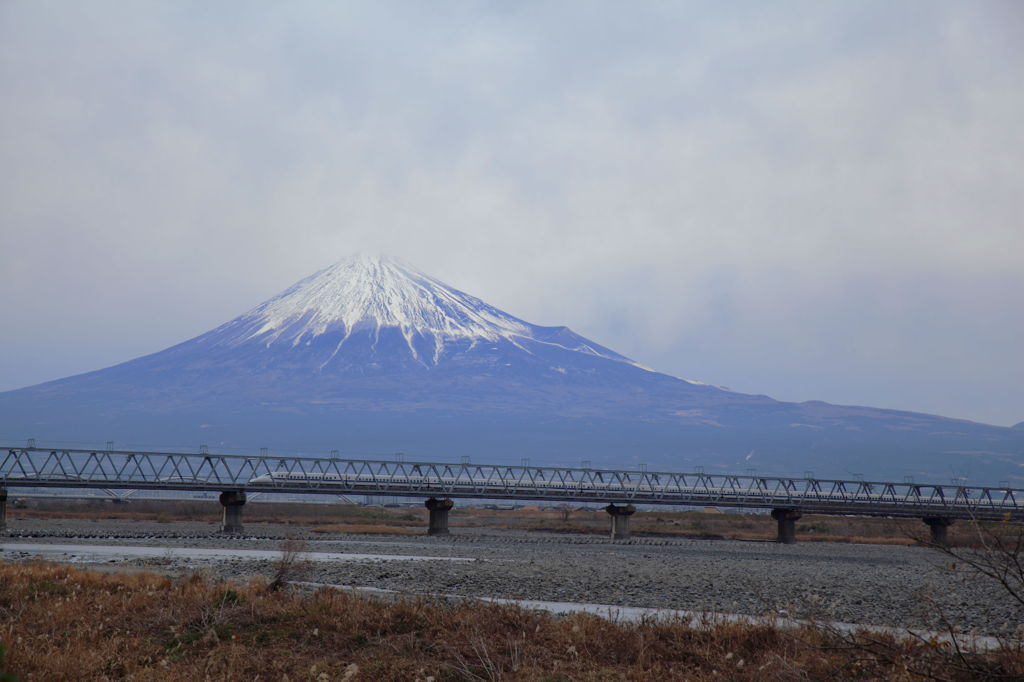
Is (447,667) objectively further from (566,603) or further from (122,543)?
(122,543)

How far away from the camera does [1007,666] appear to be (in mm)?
13562

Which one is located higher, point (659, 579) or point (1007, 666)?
point (1007, 666)

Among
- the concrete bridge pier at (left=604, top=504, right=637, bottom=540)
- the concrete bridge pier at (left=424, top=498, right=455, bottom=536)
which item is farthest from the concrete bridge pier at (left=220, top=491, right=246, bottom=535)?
the concrete bridge pier at (left=604, top=504, right=637, bottom=540)

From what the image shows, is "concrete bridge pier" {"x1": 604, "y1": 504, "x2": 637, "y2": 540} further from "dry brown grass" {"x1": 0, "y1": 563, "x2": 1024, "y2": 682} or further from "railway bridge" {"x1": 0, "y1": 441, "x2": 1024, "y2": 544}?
"dry brown grass" {"x1": 0, "y1": 563, "x2": 1024, "y2": 682}

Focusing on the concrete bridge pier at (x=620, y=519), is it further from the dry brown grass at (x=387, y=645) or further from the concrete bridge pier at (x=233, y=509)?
the dry brown grass at (x=387, y=645)

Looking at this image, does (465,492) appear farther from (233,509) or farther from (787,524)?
(787,524)

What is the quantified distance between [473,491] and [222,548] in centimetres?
3428

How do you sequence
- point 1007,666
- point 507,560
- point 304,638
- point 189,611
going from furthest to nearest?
1. point 507,560
2. point 189,611
3. point 304,638
4. point 1007,666

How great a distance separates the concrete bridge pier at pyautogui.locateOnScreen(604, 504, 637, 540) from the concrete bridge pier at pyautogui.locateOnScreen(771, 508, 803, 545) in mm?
14218

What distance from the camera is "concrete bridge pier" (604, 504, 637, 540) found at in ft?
274

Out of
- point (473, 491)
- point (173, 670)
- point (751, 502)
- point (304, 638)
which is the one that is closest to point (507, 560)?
point (304, 638)

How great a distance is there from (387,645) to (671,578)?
22071 millimetres

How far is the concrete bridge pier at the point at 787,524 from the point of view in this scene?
85188mm

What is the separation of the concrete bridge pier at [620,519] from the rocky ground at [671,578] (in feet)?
70.6
